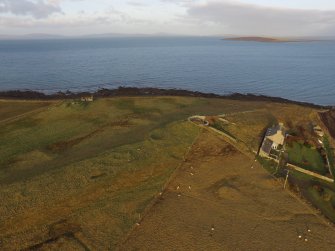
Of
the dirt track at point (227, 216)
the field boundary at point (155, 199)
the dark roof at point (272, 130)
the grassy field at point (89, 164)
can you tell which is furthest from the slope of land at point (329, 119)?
the field boundary at point (155, 199)

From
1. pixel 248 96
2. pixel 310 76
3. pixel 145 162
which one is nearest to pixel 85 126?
pixel 145 162

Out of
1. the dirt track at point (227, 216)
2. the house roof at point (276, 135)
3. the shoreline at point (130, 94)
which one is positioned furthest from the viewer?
the shoreline at point (130, 94)

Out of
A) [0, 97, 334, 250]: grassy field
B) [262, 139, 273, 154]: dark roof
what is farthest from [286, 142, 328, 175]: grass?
[0, 97, 334, 250]: grassy field

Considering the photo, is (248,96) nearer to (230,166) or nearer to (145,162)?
(230,166)

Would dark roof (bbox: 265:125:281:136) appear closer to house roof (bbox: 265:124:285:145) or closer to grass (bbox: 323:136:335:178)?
house roof (bbox: 265:124:285:145)

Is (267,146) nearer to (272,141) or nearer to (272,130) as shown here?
(272,141)

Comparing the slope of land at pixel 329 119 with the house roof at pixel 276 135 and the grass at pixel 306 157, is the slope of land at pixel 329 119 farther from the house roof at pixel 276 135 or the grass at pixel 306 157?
the house roof at pixel 276 135
